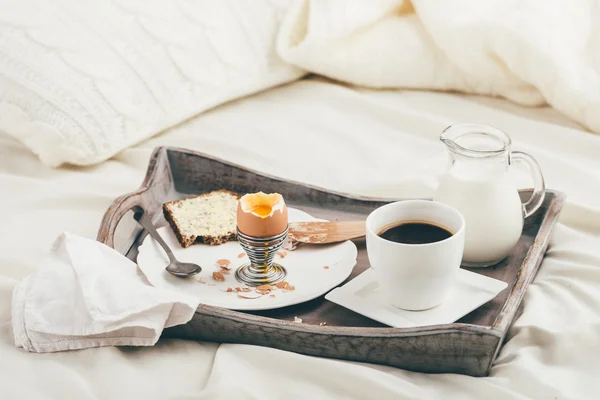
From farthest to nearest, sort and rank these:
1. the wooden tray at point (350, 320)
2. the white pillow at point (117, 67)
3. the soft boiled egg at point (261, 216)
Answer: the white pillow at point (117, 67) < the soft boiled egg at point (261, 216) < the wooden tray at point (350, 320)

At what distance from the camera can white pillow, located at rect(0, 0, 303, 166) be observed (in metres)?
1.11

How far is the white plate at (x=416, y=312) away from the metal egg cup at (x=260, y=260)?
8 centimetres

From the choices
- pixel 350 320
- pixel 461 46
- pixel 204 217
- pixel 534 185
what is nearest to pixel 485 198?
pixel 534 185

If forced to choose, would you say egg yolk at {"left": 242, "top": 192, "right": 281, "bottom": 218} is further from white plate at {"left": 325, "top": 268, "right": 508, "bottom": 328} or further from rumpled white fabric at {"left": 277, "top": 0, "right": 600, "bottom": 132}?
rumpled white fabric at {"left": 277, "top": 0, "right": 600, "bottom": 132}

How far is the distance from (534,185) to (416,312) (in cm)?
25

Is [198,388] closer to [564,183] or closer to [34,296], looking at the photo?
[34,296]

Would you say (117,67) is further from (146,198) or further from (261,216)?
(261,216)

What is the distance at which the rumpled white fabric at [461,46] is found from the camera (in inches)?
47.3

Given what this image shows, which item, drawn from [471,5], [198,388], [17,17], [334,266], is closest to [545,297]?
[334,266]

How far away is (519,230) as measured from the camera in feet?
2.79

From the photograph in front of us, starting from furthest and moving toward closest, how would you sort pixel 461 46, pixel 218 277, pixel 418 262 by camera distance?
pixel 461 46 < pixel 218 277 < pixel 418 262

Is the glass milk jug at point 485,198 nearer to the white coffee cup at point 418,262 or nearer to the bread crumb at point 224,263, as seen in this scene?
the white coffee cup at point 418,262

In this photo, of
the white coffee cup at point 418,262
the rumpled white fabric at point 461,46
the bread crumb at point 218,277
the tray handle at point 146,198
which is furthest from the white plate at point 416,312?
the rumpled white fabric at point 461,46

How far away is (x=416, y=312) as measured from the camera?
0.75m
